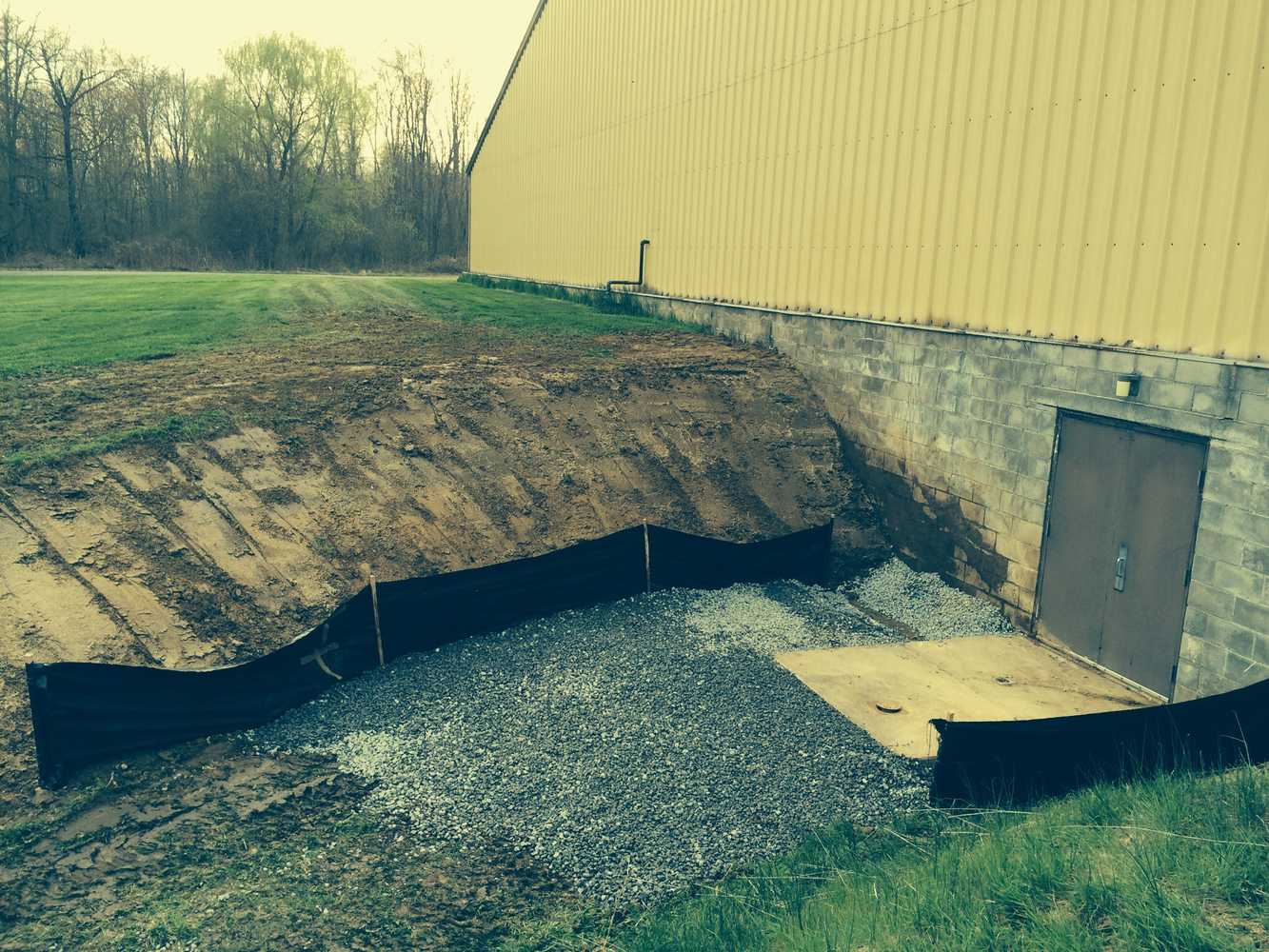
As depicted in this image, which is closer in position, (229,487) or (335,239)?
(229,487)

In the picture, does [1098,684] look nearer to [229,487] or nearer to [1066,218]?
[1066,218]

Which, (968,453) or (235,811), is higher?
(968,453)

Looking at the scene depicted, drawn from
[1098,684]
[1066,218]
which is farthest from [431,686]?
[1066,218]

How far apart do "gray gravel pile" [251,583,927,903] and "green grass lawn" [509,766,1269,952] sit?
0.53 meters

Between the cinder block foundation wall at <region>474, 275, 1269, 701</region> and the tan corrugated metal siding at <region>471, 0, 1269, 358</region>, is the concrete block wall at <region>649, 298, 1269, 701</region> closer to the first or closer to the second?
the cinder block foundation wall at <region>474, 275, 1269, 701</region>

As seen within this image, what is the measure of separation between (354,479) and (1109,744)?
31.0 feet

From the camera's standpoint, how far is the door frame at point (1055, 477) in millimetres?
9289

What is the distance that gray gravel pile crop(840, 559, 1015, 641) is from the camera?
12.1 meters

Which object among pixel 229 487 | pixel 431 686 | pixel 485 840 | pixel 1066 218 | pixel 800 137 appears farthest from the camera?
pixel 800 137

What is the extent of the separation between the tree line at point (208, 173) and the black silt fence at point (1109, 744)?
180ft

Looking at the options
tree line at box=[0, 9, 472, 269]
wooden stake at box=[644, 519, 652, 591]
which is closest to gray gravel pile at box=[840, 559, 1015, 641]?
wooden stake at box=[644, 519, 652, 591]

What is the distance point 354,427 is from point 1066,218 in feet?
32.1

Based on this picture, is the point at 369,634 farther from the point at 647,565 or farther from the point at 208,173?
the point at 208,173

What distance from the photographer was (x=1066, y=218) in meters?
10.8
